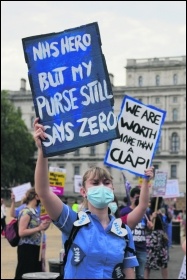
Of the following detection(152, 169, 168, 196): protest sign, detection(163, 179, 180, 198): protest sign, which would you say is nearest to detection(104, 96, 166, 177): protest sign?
detection(152, 169, 168, 196): protest sign

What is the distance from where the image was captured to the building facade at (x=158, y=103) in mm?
84562

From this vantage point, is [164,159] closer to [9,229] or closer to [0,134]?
[0,134]

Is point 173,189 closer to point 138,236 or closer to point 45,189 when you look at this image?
point 138,236

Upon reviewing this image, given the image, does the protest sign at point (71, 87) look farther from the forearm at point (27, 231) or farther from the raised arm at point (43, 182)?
the forearm at point (27, 231)

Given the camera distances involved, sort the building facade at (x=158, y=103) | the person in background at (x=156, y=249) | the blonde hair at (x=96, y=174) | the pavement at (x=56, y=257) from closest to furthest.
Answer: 1. the blonde hair at (x=96, y=174)
2. the person in background at (x=156, y=249)
3. the pavement at (x=56, y=257)
4. the building facade at (x=158, y=103)

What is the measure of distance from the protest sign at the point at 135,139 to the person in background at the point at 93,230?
2131 millimetres

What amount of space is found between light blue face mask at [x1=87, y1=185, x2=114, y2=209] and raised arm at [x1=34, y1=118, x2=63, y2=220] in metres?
0.16

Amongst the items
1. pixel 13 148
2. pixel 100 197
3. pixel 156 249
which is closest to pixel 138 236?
pixel 156 249

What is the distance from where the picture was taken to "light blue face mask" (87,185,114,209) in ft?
9.48

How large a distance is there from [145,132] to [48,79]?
8.44ft

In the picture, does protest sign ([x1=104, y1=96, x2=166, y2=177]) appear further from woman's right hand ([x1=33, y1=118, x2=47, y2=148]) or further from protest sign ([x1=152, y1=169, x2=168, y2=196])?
protest sign ([x1=152, y1=169, x2=168, y2=196])

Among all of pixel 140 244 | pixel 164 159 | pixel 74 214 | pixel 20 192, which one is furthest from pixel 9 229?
pixel 164 159

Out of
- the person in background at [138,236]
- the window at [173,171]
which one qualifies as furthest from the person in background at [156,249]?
the window at [173,171]

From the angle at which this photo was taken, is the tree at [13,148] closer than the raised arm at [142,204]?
No
